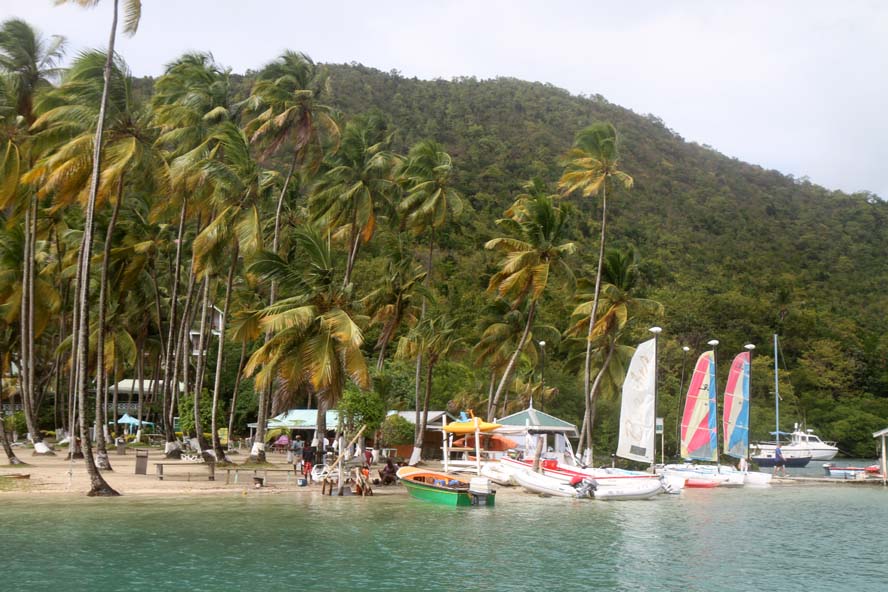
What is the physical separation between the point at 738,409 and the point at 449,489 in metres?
24.8

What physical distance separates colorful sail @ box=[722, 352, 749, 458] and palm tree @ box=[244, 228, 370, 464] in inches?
955

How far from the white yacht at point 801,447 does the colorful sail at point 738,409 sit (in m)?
19.4

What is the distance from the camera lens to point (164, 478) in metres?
30.6

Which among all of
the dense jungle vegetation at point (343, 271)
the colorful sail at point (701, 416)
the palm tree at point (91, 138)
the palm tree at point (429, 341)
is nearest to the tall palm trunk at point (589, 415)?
the dense jungle vegetation at point (343, 271)

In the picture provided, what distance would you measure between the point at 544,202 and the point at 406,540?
26.9 meters

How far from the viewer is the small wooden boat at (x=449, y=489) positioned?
28422 millimetres

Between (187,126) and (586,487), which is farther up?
(187,126)

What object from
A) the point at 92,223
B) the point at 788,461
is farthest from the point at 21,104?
the point at 788,461

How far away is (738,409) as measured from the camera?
47.3m

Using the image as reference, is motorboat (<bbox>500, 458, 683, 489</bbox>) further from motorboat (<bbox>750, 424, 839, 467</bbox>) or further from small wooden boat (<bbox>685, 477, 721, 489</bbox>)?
motorboat (<bbox>750, 424, 839, 467</bbox>)

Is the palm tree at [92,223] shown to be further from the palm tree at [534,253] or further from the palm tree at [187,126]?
the palm tree at [534,253]

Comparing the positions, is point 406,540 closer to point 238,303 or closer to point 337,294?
point 337,294

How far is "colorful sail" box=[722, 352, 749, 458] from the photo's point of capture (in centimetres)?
4697

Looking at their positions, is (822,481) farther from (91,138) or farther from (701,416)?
(91,138)
